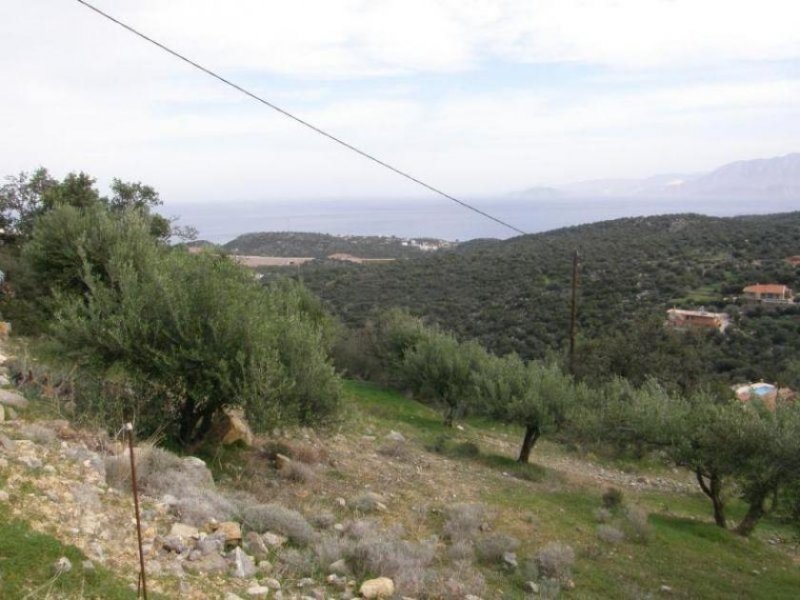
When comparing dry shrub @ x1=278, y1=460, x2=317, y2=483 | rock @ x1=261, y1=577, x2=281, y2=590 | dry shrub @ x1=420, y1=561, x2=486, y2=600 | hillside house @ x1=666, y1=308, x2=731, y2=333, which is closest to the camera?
rock @ x1=261, y1=577, x2=281, y2=590

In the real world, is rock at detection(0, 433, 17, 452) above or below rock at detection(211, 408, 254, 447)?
above

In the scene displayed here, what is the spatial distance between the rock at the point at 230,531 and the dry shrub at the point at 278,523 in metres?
0.55

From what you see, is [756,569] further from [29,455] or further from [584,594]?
[29,455]

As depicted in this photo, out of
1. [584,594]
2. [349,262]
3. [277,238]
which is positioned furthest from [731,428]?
[277,238]

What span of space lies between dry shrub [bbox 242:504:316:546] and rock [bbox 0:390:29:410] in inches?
156

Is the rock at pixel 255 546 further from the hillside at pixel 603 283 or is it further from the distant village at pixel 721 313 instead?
the distant village at pixel 721 313

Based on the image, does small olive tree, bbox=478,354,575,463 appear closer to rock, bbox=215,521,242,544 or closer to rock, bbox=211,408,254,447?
rock, bbox=211,408,254,447

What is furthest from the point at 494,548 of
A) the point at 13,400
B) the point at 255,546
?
the point at 13,400

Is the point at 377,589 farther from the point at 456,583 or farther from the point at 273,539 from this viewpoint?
the point at 273,539

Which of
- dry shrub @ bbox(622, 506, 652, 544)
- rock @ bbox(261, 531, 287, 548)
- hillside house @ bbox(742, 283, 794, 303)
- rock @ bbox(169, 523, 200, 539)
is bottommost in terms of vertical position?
dry shrub @ bbox(622, 506, 652, 544)

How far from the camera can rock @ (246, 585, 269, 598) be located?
5824mm

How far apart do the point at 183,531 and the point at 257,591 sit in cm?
119

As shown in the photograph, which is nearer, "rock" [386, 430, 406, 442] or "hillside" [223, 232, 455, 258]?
"rock" [386, 430, 406, 442]

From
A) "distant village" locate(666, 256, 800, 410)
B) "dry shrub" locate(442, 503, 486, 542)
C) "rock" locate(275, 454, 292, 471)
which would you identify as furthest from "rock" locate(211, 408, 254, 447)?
"distant village" locate(666, 256, 800, 410)
